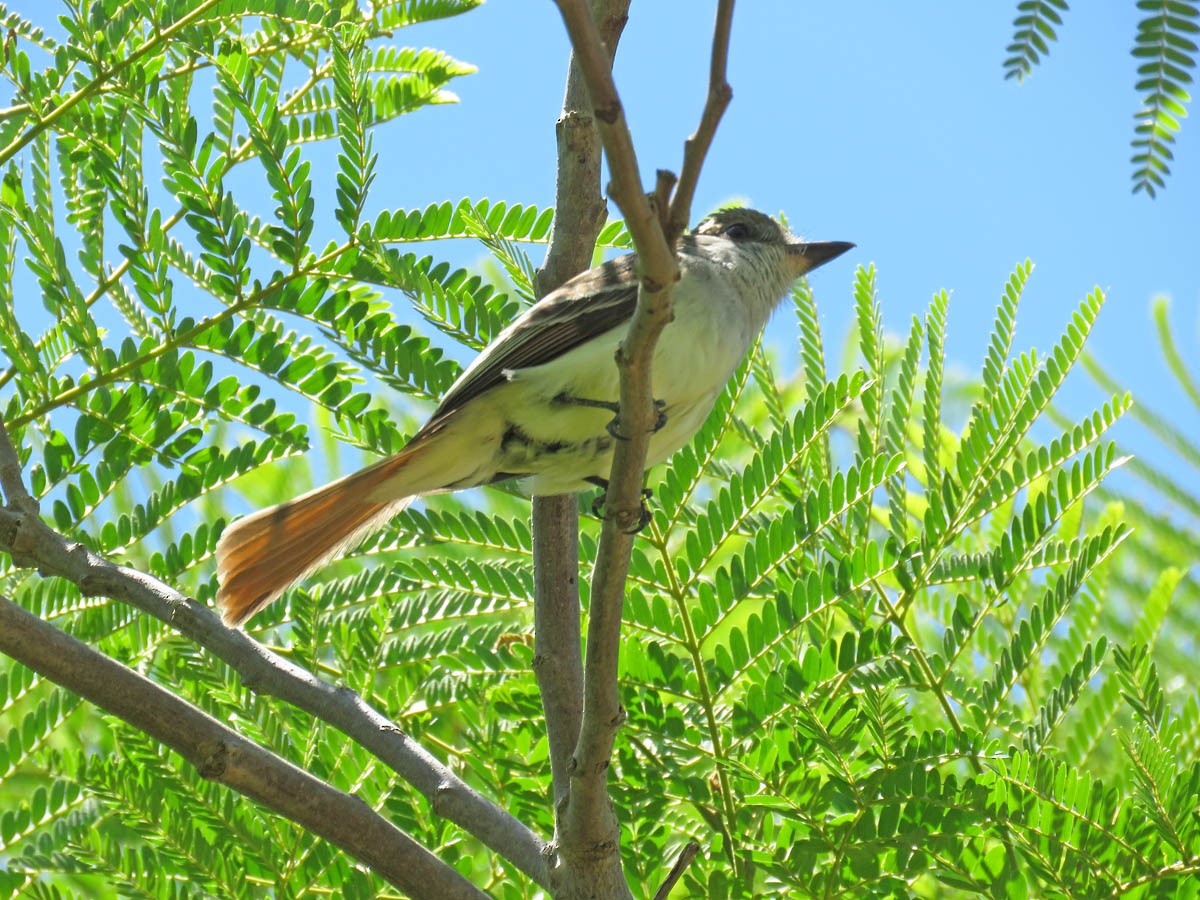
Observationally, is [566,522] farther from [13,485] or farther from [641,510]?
[13,485]

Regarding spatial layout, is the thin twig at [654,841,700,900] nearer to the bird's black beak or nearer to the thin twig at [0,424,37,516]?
the thin twig at [0,424,37,516]

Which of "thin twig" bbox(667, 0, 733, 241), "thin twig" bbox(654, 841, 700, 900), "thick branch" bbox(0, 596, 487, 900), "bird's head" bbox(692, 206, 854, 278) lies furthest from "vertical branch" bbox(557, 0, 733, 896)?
"bird's head" bbox(692, 206, 854, 278)

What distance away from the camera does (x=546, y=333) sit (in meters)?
3.31

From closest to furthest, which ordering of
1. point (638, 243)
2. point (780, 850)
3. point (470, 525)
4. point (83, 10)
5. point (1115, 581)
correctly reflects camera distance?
point (638, 243) < point (780, 850) < point (83, 10) < point (470, 525) < point (1115, 581)

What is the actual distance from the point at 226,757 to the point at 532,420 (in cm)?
128

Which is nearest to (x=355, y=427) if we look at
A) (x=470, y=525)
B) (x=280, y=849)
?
(x=470, y=525)

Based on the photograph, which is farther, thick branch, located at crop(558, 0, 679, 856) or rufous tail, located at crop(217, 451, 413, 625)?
rufous tail, located at crop(217, 451, 413, 625)

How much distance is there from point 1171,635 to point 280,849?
2314 millimetres

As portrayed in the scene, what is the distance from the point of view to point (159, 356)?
3119 mm

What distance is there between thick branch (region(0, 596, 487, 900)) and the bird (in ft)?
2.64

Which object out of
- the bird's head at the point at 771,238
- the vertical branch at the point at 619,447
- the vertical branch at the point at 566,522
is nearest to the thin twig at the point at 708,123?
the vertical branch at the point at 619,447

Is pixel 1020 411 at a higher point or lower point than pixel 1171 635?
higher

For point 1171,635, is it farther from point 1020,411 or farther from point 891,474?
point 891,474

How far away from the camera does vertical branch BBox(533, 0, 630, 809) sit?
2.80 metres
